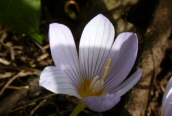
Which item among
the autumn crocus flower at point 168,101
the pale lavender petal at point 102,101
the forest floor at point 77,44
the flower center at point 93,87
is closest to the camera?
the pale lavender petal at point 102,101

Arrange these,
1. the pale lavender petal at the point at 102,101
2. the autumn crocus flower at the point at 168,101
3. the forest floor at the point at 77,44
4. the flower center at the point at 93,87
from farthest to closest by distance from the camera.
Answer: the forest floor at the point at 77,44, the flower center at the point at 93,87, the autumn crocus flower at the point at 168,101, the pale lavender petal at the point at 102,101

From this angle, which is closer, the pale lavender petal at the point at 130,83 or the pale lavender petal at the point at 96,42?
the pale lavender petal at the point at 130,83

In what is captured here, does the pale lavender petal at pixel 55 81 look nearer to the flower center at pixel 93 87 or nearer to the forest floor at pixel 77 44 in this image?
the flower center at pixel 93 87

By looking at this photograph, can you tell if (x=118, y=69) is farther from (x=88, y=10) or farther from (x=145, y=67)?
(x=88, y=10)

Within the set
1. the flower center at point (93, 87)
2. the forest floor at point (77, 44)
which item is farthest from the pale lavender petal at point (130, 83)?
the forest floor at point (77, 44)

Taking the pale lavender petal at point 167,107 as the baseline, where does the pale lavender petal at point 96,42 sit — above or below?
above

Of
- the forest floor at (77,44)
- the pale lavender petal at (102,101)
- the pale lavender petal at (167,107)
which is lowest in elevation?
the forest floor at (77,44)

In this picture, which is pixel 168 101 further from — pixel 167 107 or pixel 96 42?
pixel 96 42

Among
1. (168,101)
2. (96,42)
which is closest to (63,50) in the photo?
(96,42)
